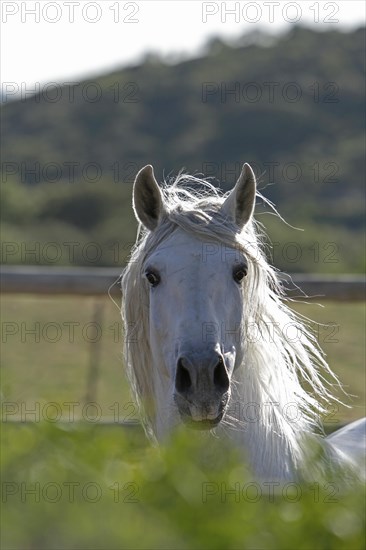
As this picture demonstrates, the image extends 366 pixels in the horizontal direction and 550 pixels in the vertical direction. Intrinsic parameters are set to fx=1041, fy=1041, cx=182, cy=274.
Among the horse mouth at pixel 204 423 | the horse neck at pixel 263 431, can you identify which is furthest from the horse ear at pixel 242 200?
the horse mouth at pixel 204 423

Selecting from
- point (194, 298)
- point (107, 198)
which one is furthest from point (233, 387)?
point (107, 198)

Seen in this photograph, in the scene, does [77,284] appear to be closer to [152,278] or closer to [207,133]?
[152,278]

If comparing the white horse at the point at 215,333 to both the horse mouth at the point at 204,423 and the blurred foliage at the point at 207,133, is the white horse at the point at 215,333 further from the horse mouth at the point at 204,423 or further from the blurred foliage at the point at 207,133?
the blurred foliage at the point at 207,133

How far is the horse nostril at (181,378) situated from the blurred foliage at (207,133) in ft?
97.2

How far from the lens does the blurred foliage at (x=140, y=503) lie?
1.16 metres

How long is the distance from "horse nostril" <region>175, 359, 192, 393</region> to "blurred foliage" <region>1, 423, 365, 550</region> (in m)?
1.54

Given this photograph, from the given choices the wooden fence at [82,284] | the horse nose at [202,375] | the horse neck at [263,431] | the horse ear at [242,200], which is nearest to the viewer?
the horse nose at [202,375]

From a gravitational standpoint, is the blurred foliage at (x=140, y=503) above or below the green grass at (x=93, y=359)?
above

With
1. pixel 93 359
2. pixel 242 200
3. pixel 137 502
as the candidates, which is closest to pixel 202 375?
pixel 242 200

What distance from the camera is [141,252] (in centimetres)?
365

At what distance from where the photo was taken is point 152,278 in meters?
3.46

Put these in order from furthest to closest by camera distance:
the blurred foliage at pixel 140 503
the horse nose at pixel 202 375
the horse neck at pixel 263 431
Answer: the horse neck at pixel 263 431 → the horse nose at pixel 202 375 → the blurred foliage at pixel 140 503

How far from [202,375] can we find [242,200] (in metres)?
0.83

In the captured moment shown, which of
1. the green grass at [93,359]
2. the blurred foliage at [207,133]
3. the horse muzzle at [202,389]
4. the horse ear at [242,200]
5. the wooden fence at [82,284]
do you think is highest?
the blurred foliage at [207,133]
